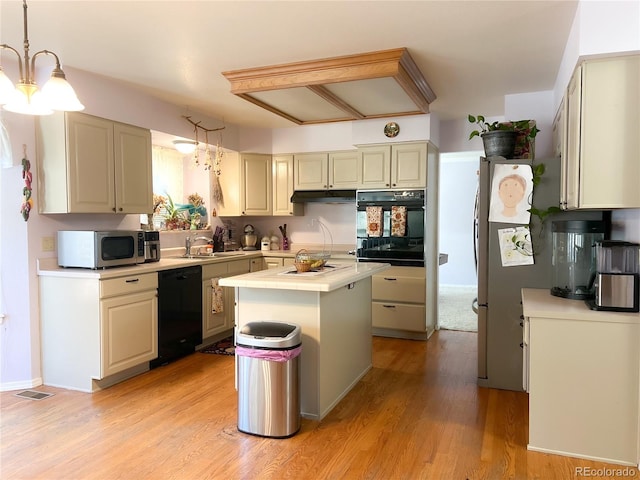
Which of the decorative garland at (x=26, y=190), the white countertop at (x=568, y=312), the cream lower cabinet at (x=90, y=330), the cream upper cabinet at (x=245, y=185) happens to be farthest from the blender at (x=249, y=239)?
the white countertop at (x=568, y=312)

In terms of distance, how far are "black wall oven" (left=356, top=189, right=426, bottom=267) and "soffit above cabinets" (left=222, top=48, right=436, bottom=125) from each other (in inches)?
38.0

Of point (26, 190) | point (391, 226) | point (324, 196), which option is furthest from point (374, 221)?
point (26, 190)

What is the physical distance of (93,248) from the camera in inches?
137

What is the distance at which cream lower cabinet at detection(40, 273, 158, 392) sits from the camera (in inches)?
134

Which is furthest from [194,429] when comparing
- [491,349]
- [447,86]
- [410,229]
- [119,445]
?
[447,86]

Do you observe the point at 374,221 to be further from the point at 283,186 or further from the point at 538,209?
the point at 538,209

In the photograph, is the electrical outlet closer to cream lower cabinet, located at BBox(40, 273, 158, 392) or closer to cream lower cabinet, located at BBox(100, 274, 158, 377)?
cream lower cabinet, located at BBox(40, 273, 158, 392)

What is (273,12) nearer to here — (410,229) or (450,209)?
(410,229)

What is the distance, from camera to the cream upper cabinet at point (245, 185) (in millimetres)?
5684

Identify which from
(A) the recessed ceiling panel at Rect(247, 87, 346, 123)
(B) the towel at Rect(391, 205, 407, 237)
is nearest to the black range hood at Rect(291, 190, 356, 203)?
(B) the towel at Rect(391, 205, 407, 237)

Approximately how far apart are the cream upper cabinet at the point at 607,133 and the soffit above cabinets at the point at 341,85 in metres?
1.27

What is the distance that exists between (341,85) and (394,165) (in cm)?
154

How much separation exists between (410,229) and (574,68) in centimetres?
251

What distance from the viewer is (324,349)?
9.78 feet
